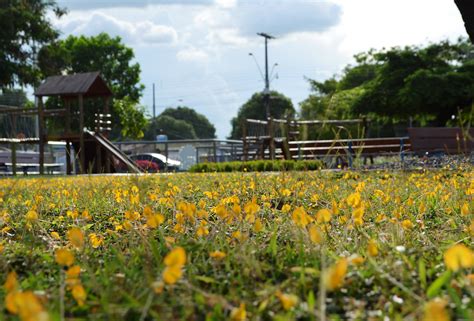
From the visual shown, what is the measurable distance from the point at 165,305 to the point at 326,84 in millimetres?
64200

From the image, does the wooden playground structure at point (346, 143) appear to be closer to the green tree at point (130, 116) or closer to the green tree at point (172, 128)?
the green tree at point (130, 116)

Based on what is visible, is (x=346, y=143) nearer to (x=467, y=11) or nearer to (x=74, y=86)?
(x=74, y=86)

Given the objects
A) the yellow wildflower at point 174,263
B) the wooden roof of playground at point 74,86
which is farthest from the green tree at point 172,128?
the yellow wildflower at point 174,263

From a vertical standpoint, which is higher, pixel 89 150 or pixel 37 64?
pixel 37 64

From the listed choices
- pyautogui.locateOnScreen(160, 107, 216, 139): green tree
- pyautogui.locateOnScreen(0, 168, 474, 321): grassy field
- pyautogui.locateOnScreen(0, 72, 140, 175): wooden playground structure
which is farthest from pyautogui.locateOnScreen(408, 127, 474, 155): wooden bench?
pyautogui.locateOnScreen(160, 107, 216, 139): green tree

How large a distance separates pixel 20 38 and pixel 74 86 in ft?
36.7

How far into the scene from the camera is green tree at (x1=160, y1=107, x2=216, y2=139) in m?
104

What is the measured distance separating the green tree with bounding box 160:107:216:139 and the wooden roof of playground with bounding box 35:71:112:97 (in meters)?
78.2

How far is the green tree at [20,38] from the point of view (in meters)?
31.7

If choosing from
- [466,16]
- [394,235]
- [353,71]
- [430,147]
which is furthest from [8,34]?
[353,71]

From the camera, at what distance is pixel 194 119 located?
104438mm

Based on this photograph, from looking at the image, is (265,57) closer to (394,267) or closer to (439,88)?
(439,88)

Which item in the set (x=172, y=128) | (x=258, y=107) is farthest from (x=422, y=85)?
(x=172, y=128)

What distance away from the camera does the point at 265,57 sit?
175 feet
